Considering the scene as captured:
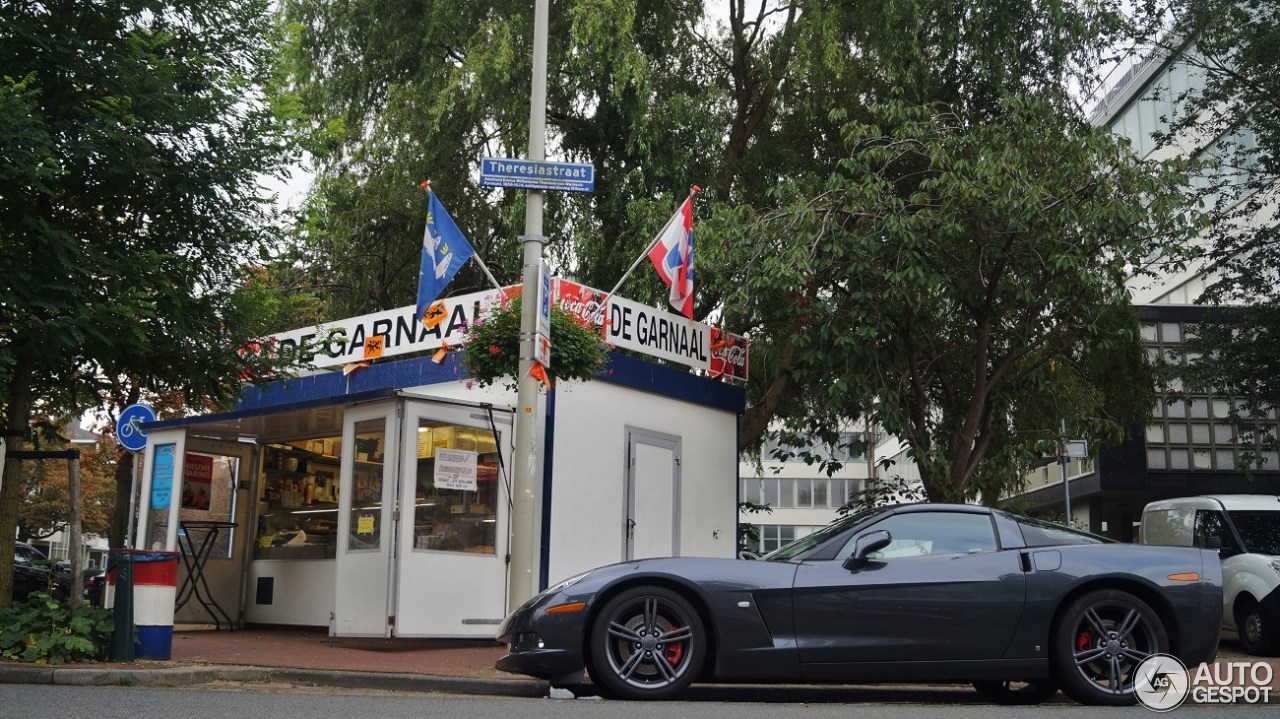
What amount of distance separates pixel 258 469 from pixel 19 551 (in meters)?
16.7

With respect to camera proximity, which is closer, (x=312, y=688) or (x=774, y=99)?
(x=312, y=688)

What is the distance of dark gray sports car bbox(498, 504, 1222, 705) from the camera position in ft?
26.2

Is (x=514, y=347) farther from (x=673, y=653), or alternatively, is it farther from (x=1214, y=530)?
(x=1214, y=530)

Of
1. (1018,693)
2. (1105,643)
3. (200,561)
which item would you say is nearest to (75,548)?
(200,561)

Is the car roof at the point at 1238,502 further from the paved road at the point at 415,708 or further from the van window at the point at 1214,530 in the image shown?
the paved road at the point at 415,708

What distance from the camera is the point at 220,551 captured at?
15.5m

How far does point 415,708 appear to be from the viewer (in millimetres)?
7262

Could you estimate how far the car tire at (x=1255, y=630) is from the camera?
1416 cm

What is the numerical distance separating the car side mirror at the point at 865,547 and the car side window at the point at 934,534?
127mm

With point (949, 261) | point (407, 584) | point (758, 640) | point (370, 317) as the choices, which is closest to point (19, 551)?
point (370, 317)

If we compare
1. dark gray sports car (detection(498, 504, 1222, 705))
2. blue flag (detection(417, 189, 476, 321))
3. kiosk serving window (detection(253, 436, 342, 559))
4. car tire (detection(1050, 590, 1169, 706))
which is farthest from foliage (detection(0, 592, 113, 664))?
car tire (detection(1050, 590, 1169, 706))

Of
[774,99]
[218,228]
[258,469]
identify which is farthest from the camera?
[774,99]

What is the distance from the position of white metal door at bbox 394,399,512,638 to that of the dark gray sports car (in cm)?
435

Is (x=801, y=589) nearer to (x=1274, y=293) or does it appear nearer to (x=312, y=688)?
(x=312, y=688)
